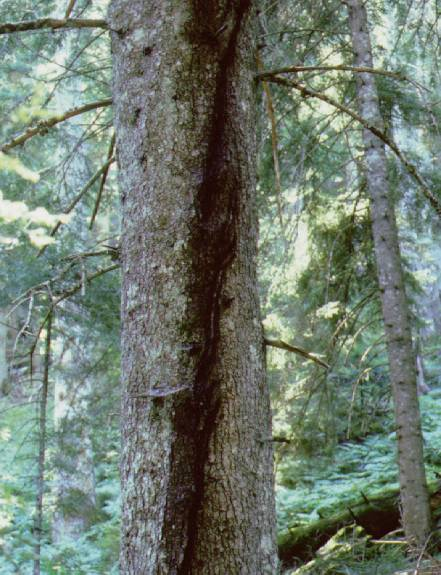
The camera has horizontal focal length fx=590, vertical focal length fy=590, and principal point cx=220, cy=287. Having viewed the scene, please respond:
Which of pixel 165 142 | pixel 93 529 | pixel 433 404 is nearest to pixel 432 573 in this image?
pixel 165 142

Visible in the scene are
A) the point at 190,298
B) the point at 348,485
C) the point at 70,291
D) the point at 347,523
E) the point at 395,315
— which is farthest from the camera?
the point at 348,485

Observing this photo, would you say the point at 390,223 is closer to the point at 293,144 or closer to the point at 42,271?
the point at 293,144

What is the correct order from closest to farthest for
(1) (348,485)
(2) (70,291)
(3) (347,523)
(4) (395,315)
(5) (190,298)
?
(5) (190,298) < (2) (70,291) < (4) (395,315) < (3) (347,523) < (1) (348,485)

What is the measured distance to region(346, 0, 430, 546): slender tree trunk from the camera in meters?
4.70

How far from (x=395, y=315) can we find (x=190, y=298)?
11.6 ft

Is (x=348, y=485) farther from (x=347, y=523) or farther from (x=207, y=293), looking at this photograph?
(x=207, y=293)

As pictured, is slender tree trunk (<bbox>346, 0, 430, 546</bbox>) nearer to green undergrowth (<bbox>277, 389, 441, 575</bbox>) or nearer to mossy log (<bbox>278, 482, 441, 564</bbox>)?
green undergrowth (<bbox>277, 389, 441, 575</bbox>)

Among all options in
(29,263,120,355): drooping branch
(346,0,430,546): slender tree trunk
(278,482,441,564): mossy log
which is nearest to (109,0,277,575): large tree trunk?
(29,263,120,355): drooping branch

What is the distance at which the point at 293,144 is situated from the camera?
6043mm

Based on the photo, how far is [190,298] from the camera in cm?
170

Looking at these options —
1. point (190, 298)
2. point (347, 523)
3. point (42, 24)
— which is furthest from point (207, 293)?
point (347, 523)

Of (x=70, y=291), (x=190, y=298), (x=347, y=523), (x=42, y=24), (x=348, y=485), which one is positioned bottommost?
(x=347, y=523)

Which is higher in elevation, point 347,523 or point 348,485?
point 348,485

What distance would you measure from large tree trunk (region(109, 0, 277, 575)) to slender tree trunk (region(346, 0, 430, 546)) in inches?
118
